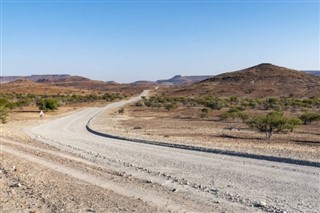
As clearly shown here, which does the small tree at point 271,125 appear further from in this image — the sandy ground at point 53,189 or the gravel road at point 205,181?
the sandy ground at point 53,189

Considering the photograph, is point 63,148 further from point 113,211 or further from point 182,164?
point 113,211

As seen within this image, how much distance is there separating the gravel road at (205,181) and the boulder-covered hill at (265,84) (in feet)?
336

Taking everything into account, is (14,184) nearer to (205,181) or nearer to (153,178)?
(153,178)

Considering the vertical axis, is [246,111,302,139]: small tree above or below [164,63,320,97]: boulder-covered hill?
below

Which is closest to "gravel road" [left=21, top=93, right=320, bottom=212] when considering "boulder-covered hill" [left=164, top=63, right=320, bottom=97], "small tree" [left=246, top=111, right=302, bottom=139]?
"small tree" [left=246, top=111, right=302, bottom=139]

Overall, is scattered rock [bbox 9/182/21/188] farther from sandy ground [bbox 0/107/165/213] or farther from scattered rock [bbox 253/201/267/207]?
scattered rock [bbox 253/201/267/207]

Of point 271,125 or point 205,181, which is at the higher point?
point 271,125

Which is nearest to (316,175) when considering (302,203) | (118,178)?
(302,203)

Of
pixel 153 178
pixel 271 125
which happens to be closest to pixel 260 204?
pixel 153 178

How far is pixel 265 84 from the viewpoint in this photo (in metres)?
141

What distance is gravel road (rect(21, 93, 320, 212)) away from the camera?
10.0 metres

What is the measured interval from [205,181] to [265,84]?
133982 mm

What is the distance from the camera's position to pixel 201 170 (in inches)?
578

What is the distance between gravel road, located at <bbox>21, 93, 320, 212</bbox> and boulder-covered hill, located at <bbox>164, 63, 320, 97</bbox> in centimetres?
10249
